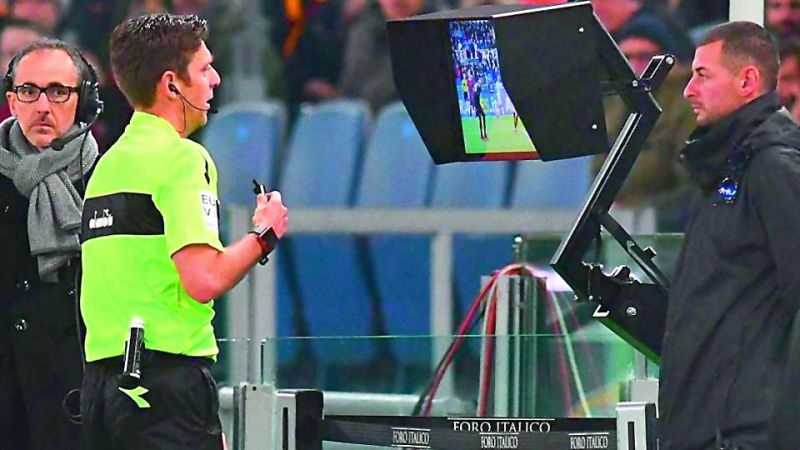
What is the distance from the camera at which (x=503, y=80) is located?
4418 millimetres

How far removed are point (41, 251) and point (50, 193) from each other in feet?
0.49

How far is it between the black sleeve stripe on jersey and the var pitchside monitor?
99 cm

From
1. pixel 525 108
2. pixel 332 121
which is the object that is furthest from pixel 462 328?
pixel 332 121

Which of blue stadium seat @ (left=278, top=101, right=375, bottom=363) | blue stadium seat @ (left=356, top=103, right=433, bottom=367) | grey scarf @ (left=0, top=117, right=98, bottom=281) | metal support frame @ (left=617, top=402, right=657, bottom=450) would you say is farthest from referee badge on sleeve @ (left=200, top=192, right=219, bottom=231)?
blue stadium seat @ (left=278, top=101, right=375, bottom=363)

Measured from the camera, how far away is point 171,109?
396cm

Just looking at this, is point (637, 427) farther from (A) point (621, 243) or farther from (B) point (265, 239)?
(B) point (265, 239)

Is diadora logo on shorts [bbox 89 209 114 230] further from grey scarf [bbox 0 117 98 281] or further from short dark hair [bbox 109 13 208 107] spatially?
grey scarf [bbox 0 117 98 281]

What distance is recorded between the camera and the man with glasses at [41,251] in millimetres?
4672

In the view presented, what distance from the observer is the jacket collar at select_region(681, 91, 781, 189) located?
4.02 m

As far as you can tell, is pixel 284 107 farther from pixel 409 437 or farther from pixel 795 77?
pixel 409 437

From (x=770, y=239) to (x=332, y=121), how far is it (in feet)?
16.7

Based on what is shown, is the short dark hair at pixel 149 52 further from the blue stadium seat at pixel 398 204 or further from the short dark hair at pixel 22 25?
the short dark hair at pixel 22 25

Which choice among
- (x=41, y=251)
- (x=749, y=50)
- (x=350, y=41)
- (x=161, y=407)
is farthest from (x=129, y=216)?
(x=350, y=41)

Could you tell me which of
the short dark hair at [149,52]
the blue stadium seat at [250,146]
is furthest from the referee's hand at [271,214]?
the blue stadium seat at [250,146]
